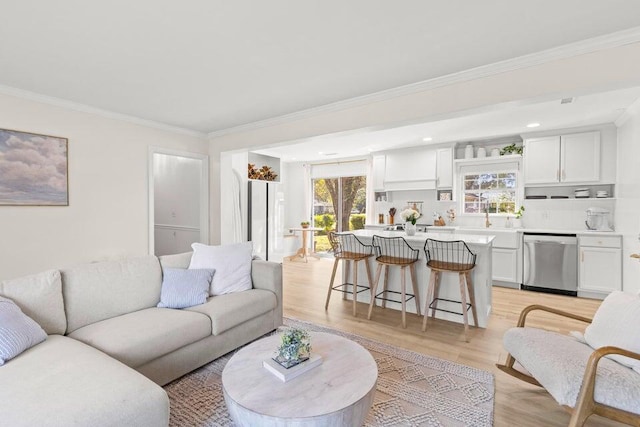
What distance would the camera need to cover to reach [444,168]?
582 centimetres

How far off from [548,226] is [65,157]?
22.4 feet

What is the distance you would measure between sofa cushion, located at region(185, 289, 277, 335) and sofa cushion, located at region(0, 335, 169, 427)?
85 cm

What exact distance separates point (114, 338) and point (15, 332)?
0.47 metres

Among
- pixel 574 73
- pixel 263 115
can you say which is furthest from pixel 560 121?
pixel 263 115

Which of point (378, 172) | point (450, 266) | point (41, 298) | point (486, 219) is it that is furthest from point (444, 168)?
point (41, 298)

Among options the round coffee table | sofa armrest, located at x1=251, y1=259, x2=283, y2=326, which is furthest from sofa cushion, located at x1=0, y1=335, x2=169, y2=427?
sofa armrest, located at x1=251, y1=259, x2=283, y2=326

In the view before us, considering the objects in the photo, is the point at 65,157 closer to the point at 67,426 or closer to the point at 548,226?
the point at 67,426

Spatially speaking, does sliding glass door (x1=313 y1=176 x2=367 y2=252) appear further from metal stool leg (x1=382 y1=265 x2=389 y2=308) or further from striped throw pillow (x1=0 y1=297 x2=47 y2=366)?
striped throw pillow (x1=0 y1=297 x2=47 y2=366)

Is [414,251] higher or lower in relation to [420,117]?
lower

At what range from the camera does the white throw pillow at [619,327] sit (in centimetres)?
170

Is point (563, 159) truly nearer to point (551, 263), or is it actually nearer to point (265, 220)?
point (551, 263)

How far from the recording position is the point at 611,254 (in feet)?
14.0

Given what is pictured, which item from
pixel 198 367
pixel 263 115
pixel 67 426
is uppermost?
pixel 263 115

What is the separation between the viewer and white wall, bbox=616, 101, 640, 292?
3.54 metres
